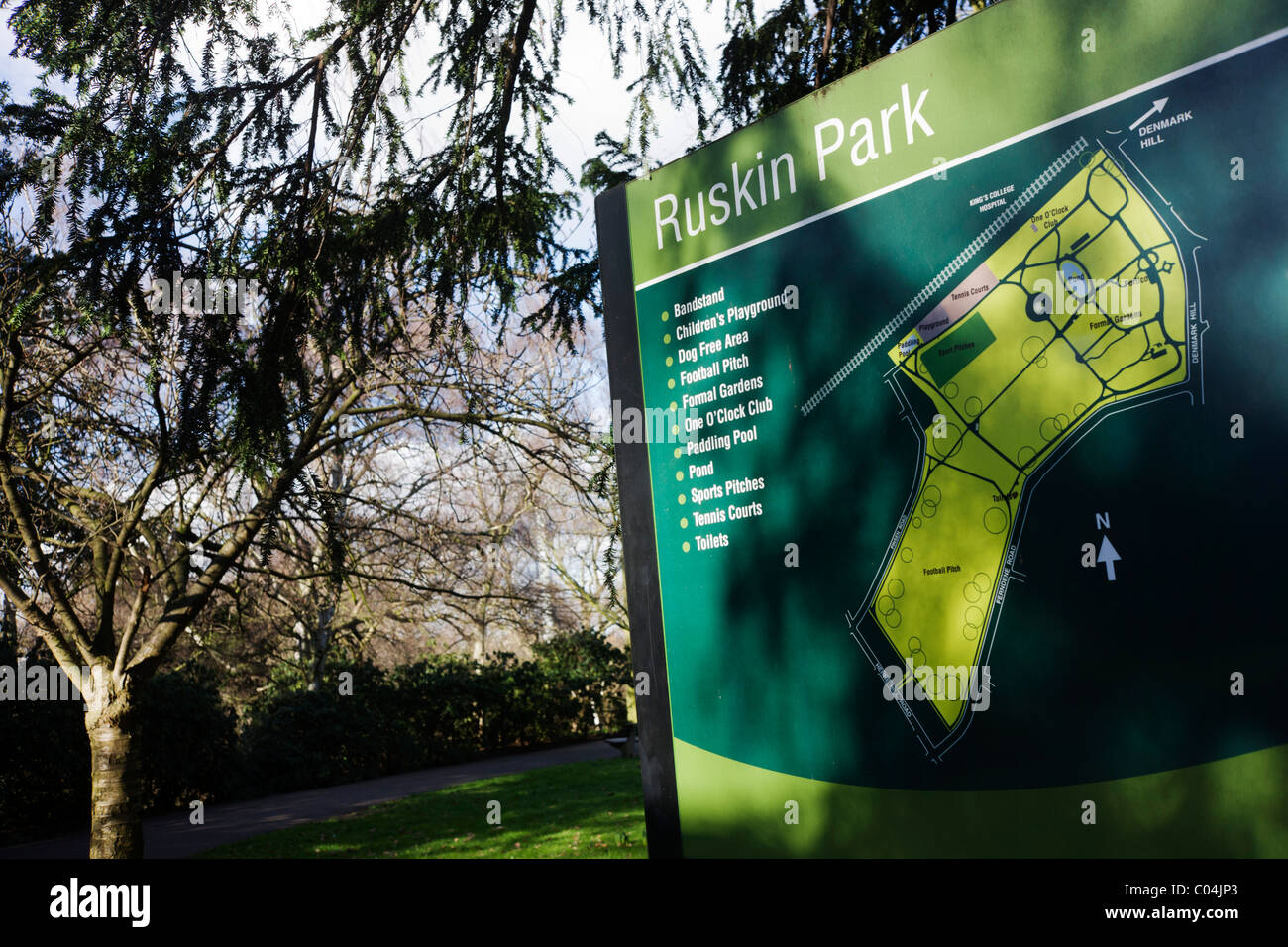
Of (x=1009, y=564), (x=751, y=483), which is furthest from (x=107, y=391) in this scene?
(x=1009, y=564)

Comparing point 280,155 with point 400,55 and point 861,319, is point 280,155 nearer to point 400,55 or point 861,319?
point 400,55

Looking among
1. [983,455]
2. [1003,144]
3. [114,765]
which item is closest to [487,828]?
[114,765]

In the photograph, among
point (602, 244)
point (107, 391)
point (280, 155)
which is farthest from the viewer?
point (107, 391)

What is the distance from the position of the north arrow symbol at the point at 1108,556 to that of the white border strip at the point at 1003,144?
1.21m

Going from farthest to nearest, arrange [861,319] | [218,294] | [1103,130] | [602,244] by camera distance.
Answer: [218,294] → [602,244] → [861,319] → [1103,130]

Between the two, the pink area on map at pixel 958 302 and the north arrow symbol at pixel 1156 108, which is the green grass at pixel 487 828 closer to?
the pink area on map at pixel 958 302

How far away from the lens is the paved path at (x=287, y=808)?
10883 millimetres

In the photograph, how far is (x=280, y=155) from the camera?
514cm

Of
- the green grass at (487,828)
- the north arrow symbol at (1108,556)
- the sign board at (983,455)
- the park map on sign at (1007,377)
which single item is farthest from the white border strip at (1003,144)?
the green grass at (487,828)

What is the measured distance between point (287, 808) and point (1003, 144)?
46.0 feet

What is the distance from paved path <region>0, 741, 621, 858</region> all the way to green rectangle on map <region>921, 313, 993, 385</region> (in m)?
9.63

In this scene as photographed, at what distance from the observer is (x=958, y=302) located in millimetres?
2977

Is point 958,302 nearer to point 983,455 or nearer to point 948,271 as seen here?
point 948,271
